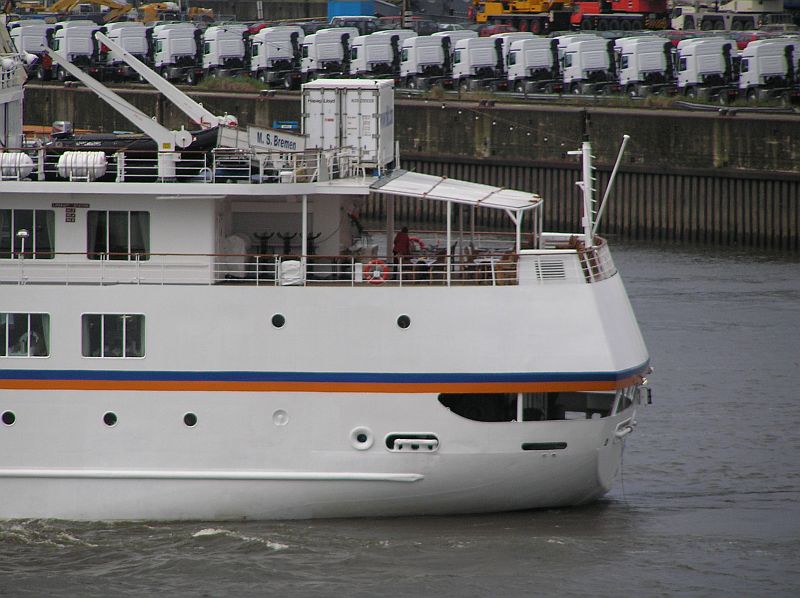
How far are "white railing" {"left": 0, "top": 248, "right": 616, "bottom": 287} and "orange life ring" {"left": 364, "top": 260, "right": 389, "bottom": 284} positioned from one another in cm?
1

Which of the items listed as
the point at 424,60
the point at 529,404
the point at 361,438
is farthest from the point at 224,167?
the point at 424,60

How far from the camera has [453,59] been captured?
58406 mm

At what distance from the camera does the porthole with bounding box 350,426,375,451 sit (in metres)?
19.0

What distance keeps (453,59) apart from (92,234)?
130 ft

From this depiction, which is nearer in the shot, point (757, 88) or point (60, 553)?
point (60, 553)

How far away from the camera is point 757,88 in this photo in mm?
51844

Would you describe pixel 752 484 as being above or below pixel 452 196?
below

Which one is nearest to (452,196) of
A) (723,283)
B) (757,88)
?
(723,283)

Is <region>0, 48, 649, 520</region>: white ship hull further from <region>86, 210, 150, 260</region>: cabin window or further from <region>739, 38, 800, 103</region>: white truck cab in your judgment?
<region>739, 38, 800, 103</region>: white truck cab

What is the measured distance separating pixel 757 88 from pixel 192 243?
35.9 metres

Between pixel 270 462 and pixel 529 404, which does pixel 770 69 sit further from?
pixel 270 462

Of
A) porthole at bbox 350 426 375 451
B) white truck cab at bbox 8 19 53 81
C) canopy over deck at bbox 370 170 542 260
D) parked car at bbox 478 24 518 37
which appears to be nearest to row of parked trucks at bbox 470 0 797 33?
parked car at bbox 478 24 518 37

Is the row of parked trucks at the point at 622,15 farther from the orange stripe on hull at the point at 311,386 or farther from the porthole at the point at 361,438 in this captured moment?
the porthole at the point at 361,438

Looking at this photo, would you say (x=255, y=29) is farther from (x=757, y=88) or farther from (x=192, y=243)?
(x=192, y=243)
